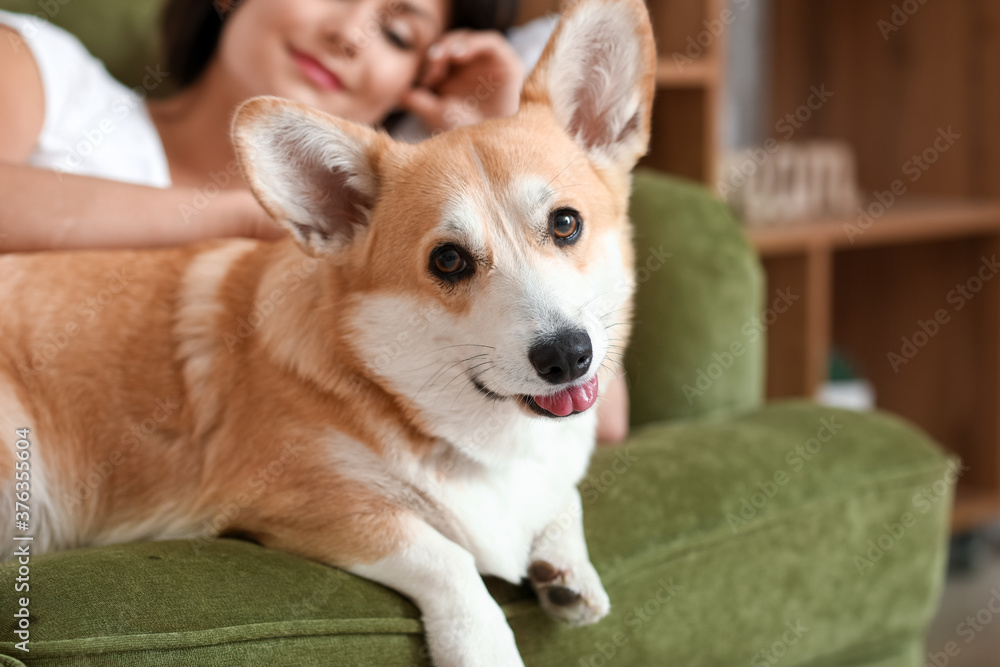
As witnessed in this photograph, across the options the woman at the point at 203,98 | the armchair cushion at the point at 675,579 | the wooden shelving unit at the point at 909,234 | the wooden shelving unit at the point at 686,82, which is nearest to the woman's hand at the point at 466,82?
the woman at the point at 203,98

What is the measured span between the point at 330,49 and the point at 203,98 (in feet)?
1.32

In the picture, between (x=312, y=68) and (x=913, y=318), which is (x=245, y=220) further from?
(x=913, y=318)

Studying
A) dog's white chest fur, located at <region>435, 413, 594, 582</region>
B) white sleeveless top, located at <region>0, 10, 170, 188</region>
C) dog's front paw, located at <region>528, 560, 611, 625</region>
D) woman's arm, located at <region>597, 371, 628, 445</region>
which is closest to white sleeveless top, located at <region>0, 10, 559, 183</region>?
white sleeveless top, located at <region>0, 10, 170, 188</region>

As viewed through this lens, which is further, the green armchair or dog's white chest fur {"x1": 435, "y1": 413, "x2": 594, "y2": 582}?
dog's white chest fur {"x1": 435, "y1": 413, "x2": 594, "y2": 582}

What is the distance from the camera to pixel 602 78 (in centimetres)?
111

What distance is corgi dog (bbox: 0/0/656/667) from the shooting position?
0.95 m

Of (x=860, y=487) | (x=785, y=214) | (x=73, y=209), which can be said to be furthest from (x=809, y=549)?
(x=785, y=214)

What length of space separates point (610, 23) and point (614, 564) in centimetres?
68

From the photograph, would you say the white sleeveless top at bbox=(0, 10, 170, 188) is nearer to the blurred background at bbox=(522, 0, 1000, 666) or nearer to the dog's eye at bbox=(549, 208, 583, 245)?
the dog's eye at bbox=(549, 208, 583, 245)

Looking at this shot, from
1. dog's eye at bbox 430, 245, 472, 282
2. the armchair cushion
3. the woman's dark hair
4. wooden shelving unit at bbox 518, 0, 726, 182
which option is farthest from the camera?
wooden shelving unit at bbox 518, 0, 726, 182

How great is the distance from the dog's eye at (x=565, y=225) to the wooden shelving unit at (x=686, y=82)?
3.87 ft

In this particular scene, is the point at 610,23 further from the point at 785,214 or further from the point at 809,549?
the point at 785,214

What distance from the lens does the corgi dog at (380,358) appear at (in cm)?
95

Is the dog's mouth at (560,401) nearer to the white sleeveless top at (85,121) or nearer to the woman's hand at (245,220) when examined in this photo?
the woman's hand at (245,220)
